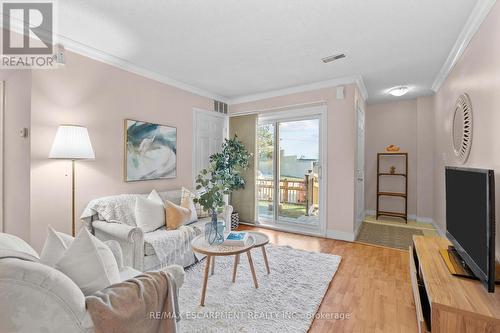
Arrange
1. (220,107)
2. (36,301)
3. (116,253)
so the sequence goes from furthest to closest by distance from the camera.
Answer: (220,107) < (116,253) < (36,301)

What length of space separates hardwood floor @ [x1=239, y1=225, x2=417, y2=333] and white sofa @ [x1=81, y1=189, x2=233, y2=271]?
1.50 m

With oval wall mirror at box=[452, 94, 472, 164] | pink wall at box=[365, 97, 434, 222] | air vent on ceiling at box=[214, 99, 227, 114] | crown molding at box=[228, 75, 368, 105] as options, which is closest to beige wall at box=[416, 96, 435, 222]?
pink wall at box=[365, 97, 434, 222]

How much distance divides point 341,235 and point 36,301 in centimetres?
372

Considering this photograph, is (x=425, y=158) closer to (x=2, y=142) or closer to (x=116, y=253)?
(x=116, y=253)

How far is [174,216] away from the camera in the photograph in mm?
2836

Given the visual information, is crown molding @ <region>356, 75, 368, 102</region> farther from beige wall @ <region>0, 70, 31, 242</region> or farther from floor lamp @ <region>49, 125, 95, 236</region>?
beige wall @ <region>0, 70, 31, 242</region>

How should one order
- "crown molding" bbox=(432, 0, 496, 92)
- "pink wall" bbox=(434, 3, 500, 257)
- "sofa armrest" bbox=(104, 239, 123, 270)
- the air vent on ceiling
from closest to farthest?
"sofa armrest" bbox=(104, 239, 123, 270)
"pink wall" bbox=(434, 3, 500, 257)
"crown molding" bbox=(432, 0, 496, 92)
the air vent on ceiling

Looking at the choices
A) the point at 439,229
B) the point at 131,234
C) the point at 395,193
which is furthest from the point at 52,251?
the point at 395,193

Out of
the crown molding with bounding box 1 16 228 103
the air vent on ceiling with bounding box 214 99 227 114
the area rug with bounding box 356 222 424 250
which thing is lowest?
the area rug with bounding box 356 222 424 250

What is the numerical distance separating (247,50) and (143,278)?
2.56 m

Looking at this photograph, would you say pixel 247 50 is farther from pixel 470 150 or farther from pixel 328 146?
pixel 470 150

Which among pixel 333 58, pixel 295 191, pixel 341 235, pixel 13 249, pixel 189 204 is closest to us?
pixel 13 249

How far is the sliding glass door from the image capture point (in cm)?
416

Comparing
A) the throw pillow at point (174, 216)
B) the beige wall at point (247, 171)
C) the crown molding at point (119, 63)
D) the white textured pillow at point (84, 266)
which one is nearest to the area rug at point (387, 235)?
the beige wall at point (247, 171)
